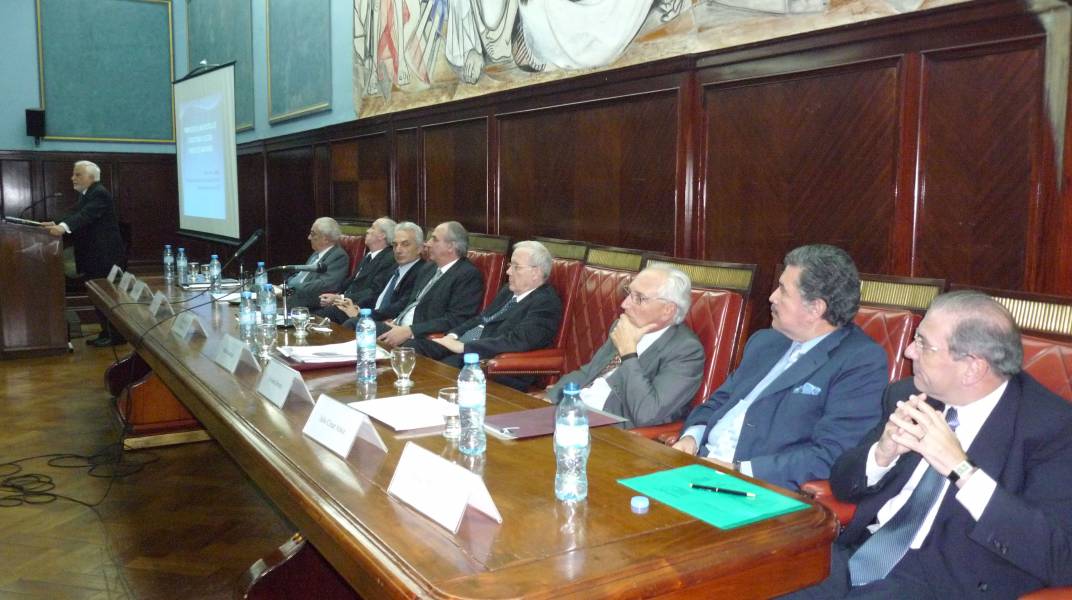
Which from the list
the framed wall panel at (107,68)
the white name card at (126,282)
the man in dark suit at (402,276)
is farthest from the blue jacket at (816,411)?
the framed wall panel at (107,68)

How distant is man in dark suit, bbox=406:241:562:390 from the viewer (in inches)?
139

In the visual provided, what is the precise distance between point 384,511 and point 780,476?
105 centimetres

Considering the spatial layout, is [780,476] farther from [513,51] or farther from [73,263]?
[73,263]

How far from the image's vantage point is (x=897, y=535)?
1.67 meters

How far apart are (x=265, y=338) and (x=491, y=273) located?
149cm

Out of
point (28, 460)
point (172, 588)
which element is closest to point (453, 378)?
point (172, 588)

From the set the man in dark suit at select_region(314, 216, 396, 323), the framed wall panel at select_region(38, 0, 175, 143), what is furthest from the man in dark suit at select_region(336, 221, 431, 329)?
the framed wall panel at select_region(38, 0, 175, 143)

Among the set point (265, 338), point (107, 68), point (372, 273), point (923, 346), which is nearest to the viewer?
point (923, 346)

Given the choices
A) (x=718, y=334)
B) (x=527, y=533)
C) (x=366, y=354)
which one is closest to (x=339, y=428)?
(x=527, y=533)

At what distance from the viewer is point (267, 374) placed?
2219 millimetres

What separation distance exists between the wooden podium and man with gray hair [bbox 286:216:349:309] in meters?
→ 1.88

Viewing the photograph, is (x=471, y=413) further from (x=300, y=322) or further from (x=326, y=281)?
(x=326, y=281)

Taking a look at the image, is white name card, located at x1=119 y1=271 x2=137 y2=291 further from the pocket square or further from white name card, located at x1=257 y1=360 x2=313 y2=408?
the pocket square

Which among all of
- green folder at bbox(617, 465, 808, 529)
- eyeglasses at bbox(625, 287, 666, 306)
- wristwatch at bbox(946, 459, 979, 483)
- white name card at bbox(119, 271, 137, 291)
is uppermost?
eyeglasses at bbox(625, 287, 666, 306)
